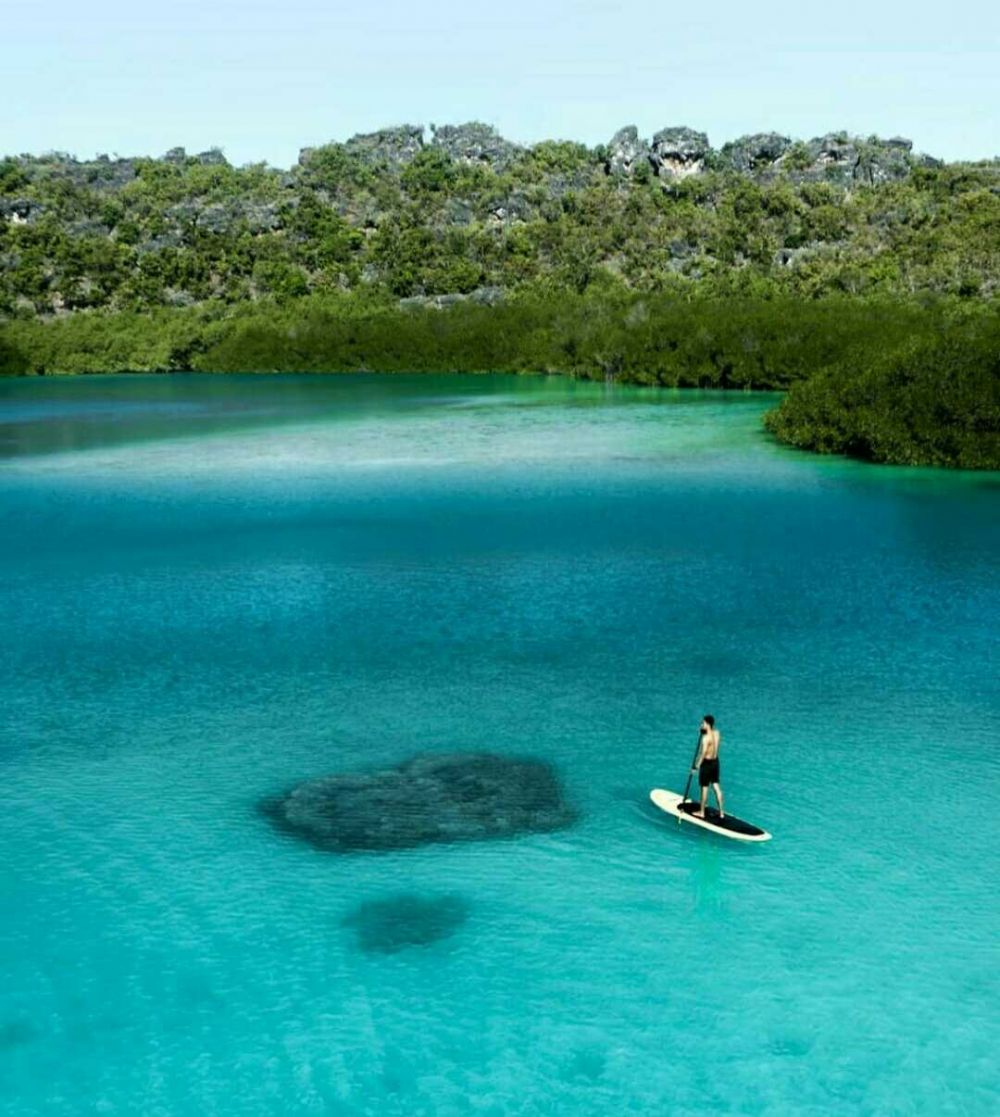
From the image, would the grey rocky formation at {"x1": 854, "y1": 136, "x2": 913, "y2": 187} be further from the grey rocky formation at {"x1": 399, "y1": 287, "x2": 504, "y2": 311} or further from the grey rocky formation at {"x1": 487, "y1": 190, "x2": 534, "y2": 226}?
the grey rocky formation at {"x1": 399, "y1": 287, "x2": 504, "y2": 311}

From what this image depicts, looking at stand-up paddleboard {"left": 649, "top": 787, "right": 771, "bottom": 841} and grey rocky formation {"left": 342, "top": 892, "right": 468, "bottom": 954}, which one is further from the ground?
stand-up paddleboard {"left": 649, "top": 787, "right": 771, "bottom": 841}

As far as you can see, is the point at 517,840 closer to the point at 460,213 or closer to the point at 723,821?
the point at 723,821

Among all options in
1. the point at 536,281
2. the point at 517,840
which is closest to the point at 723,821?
the point at 517,840

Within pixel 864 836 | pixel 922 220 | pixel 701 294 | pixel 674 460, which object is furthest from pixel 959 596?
pixel 922 220

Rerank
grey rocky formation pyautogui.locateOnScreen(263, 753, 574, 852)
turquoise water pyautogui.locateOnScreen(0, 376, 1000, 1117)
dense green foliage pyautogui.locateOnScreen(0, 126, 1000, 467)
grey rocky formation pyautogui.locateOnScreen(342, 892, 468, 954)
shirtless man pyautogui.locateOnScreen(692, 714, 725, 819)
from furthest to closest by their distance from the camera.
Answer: dense green foliage pyautogui.locateOnScreen(0, 126, 1000, 467) < grey rocky formation pyautogui.locateOnScreen(263, 753, 574, 852) < shirtless man pyautogui.locateOnScreen(692, 714, 725, 819) < grey rocky formation pyautogui.locateOnScreen(342, 892, 468, 954) < turquoise water pyautogui.locateOnScreen(0, 376, 1000, 1117)

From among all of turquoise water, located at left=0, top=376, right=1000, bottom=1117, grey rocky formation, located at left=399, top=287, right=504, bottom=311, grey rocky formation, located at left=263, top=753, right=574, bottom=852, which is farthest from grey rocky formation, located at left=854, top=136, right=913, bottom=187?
grey rocky formation, located at left=263, top=753, right=574, bottom=852

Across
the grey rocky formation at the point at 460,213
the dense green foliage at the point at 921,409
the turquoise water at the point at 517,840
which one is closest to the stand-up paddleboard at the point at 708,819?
the turquoise water at the point at 517,840

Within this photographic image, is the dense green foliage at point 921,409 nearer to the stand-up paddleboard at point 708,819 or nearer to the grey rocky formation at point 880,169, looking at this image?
the stand-up paddleboard at point 708,819

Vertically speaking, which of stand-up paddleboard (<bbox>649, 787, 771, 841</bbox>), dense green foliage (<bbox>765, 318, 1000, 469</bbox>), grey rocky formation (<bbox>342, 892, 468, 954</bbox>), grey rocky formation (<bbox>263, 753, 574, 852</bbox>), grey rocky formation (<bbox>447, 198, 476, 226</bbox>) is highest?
grey rocky formation (<bbox>447, 198, 476, 226</bbox>)
